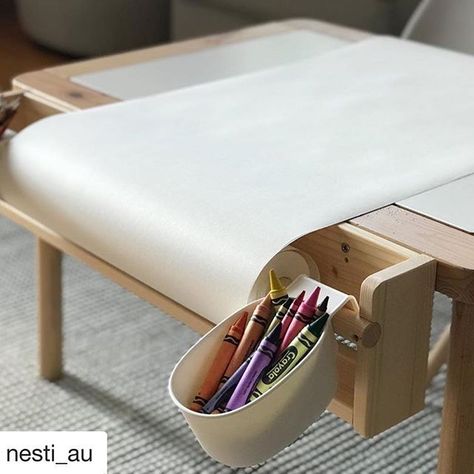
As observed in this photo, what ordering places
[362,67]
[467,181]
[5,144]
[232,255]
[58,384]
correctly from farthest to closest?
[58,384] < [362,67] < [5,144] < [467,181] < [232,255]

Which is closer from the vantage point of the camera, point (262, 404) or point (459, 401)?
point (262, 404)

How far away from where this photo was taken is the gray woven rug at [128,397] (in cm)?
121

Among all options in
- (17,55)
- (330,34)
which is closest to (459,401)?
(330,34)

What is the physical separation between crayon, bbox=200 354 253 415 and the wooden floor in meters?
1.90

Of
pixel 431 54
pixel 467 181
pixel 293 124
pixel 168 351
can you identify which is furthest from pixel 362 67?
pixel 168 351

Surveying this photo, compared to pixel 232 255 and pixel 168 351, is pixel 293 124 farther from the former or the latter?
pixel 168 351

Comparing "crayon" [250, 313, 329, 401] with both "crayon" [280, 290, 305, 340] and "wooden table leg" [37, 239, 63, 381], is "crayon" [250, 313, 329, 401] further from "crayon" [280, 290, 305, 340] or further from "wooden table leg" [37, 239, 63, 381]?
"wooden table leg" [37, 239, 63, 381]

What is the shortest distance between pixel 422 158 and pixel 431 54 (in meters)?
0.39

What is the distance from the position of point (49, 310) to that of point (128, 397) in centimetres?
15

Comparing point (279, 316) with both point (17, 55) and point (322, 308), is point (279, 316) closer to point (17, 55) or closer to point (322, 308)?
point (322, 308)

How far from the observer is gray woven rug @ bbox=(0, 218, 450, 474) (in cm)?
121

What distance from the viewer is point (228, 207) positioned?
83cm

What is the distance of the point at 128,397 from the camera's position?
1.34 metres

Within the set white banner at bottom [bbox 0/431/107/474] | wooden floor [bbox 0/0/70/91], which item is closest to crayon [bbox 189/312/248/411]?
white banner at bottom [bbox 0/431/107/474]
